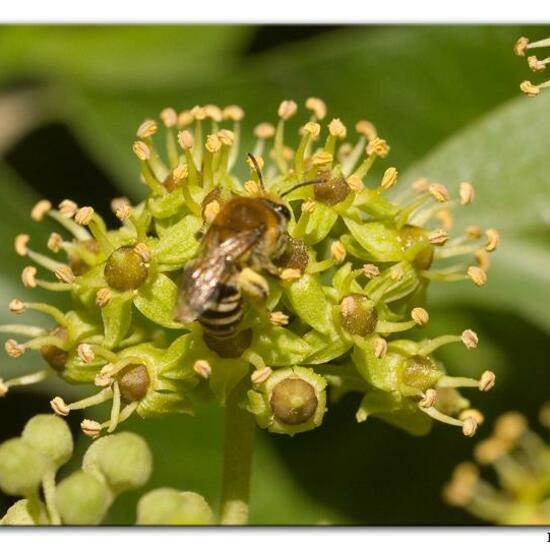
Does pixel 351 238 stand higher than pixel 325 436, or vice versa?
pixel 351 238

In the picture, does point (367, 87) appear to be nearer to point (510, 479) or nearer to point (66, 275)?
point (510, 479)

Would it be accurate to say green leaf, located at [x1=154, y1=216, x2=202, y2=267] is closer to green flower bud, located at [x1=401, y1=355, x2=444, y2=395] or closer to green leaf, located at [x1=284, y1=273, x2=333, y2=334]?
green leaf, located at [x1=284, y1=273, x2=333, y2=334]

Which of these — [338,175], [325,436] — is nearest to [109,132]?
[325,436]

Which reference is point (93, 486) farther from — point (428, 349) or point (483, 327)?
point (483, 327)

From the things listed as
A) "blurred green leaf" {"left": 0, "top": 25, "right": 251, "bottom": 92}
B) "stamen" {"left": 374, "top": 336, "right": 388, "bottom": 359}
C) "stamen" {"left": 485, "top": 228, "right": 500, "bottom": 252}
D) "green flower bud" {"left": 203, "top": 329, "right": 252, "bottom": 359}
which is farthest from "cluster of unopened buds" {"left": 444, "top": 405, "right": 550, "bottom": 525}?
"blurred green leaf" {"left": 0, "top": 25, "right": 251, "bottom": 92}

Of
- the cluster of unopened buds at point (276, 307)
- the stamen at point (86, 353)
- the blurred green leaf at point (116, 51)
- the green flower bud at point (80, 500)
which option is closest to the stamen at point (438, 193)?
the cluster of unopened buds at point (276, 307)

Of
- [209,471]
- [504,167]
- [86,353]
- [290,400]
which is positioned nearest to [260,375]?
[290,400]
